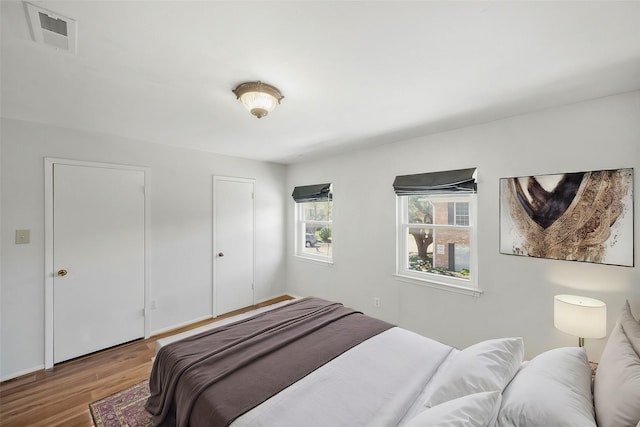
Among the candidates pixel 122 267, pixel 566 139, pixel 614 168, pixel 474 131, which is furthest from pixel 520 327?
pixel 122 267

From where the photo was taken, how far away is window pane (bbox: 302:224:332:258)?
424 cm

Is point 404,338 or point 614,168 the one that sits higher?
point 614,168

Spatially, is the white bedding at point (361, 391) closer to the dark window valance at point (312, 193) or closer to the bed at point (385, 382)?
the bed at point (385, 382)

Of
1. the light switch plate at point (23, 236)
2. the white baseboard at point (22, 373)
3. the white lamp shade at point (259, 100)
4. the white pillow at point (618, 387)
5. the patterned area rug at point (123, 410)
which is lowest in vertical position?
the patterned area rug at point (123, 410)

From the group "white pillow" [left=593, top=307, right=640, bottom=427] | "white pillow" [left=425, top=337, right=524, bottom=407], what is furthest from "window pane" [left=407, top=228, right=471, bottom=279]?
"white pillow" [left=593, top=307, right=640, bottom=427]

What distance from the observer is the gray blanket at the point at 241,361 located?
1.35 meters

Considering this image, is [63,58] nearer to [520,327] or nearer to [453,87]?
[453,87]

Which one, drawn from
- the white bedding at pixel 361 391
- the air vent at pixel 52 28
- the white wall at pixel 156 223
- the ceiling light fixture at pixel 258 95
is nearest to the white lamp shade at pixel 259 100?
the ceiling light fixture at pixel 258 95

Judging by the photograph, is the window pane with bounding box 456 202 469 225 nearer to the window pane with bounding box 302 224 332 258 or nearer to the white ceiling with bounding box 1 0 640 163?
the white ceiling with bounding box 1 0 640 163

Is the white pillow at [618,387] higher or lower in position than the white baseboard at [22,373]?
higher

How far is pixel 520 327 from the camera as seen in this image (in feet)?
7.70

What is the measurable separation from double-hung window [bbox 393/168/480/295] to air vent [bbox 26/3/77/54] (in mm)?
2916

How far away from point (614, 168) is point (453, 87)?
1358 millimetres

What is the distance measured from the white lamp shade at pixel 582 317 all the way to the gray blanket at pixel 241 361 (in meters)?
1.23
